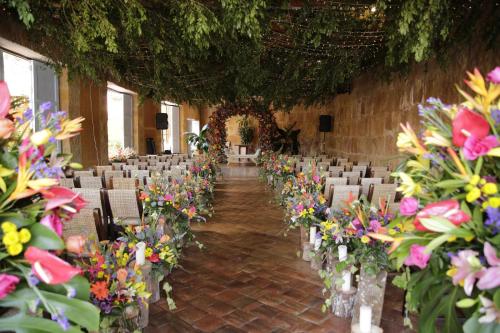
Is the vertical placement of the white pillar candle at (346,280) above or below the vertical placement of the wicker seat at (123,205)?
below

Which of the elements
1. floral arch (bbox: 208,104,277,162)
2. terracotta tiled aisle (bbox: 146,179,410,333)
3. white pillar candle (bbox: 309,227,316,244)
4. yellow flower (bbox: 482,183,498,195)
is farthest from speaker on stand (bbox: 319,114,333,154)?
yellow flower (bbox: 482,183,498,195)

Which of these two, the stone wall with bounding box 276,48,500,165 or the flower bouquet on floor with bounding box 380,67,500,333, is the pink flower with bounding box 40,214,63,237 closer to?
the flower bouquet on floor with bounding box 380,67,500,333

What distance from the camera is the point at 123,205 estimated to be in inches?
135

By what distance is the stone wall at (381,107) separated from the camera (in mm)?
5176

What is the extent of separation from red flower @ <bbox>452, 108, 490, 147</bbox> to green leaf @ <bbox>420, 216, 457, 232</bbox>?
198 mm

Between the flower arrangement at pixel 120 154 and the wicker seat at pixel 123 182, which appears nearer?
the wicker seat at pixel 123 182

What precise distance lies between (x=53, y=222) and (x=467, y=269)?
2.90 feet

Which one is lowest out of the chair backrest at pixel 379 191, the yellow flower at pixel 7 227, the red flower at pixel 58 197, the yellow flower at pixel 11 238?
the chair backrest at pixel 379 191

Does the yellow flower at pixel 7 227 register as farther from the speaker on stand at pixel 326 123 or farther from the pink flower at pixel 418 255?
the speaker on stand at pixel 326 123

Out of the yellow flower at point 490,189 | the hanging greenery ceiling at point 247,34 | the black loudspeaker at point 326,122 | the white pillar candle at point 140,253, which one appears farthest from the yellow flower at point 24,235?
the black loudspeaker at point 326,122

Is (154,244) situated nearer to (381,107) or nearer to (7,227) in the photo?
(7,227)

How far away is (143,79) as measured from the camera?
7.94 metres

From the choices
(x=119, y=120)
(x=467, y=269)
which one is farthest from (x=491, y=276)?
(x=119, y=120)

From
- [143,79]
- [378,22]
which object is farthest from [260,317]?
[143,79]
